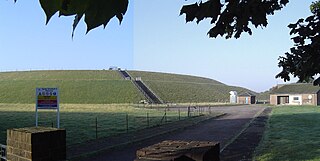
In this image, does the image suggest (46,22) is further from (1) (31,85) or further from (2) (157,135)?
(1) (31,85)

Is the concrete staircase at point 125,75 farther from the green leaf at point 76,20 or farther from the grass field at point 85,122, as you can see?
the green leaf at point 76,20

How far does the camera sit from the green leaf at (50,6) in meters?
0.81

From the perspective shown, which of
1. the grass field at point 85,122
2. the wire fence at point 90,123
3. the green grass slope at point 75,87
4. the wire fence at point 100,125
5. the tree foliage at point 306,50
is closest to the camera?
the tree foliage at point 306,50

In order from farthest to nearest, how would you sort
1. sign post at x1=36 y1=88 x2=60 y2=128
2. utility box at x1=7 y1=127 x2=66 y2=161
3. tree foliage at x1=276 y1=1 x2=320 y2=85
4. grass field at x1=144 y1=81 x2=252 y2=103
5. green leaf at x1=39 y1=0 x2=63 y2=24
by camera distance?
grass field at x1=144 y1=81 x2=252 y2=103
sign post at x1=36 y1=88 x2=60 y2=128
tree foliage at x1=276 y1=1 x2=320 y2=85
utility box at x1=7 y1=127 x2=66 y2=161
green leaf at x1=39 y1=0 x2=63 y2=24

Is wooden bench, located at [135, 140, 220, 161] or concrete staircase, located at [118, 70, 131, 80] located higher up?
concrete staircase, located at [118, 70, 131, 80]

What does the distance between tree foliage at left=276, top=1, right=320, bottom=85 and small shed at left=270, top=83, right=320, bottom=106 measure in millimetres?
73240

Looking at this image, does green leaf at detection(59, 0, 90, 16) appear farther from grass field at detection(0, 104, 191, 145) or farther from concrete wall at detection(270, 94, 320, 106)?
concrete wall at detection(270, 94, 320, 106)

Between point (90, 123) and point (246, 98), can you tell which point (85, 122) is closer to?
point (90, 123)

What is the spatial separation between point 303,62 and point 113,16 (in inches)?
214

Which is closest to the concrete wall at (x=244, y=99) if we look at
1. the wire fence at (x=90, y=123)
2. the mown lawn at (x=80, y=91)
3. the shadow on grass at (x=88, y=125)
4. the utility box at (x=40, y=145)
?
the mown lawn at (x=80, y=91)

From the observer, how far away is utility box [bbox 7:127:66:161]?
10.8 ft

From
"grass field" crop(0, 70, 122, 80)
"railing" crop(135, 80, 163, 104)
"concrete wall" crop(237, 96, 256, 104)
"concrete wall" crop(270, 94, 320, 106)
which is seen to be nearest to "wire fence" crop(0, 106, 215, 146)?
"railing" crop(135, 80, 163, 104)

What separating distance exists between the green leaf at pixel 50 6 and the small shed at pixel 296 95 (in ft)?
259

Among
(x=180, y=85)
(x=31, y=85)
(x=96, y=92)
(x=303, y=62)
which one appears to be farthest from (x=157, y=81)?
(x=303, y=62)
